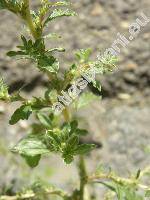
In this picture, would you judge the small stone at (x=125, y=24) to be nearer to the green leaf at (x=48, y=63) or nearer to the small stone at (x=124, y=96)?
the small stone at (x=124, y=96)

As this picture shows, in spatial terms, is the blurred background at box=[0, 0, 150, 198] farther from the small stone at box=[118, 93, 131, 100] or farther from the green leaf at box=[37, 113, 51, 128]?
the green leaf at box=[37, 113, 51, 128]

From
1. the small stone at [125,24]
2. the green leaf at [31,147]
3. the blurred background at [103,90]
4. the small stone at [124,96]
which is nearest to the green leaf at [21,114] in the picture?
the green leaf at [31,147]

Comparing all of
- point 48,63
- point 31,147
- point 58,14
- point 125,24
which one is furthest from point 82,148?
point 125,24

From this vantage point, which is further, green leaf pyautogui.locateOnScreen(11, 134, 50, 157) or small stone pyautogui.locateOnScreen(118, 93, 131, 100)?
Result: small stone pyautogui.locateOnScreen(118, 93, 131, 100)

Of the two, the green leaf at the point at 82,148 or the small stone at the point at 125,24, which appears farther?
the small stone at the point at 125,24

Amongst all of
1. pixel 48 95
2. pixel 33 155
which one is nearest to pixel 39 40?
pixel 48 95

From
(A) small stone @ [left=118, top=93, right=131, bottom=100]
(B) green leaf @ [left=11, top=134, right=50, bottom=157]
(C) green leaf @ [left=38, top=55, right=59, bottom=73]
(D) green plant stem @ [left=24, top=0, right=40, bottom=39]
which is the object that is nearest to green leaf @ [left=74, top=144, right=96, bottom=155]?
(B) green leaf @ [left=11, top=134, right=50, bottom=157]
